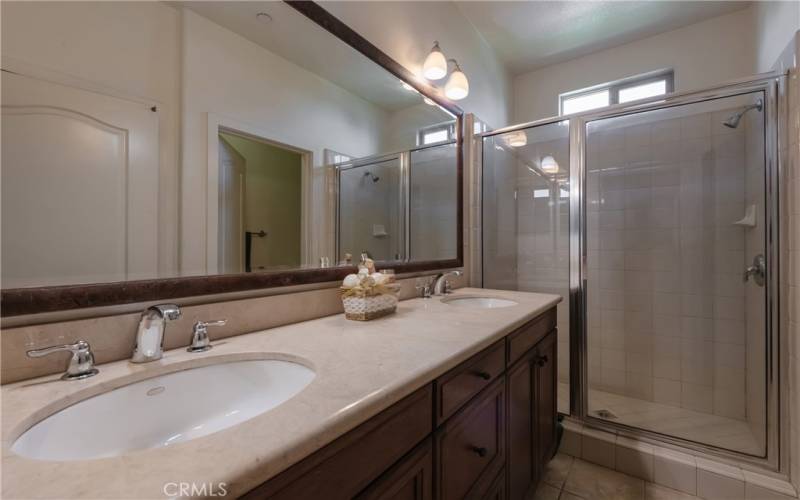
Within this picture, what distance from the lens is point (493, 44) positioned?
251cm

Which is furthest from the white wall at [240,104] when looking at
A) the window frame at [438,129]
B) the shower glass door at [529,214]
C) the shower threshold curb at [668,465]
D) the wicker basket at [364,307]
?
the shower threshold curb at [668,465]

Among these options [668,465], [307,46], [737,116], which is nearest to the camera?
[307,46]

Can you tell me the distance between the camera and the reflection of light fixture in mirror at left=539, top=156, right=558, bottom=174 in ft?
7.69

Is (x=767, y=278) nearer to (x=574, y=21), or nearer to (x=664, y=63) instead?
(x=664, y=63)

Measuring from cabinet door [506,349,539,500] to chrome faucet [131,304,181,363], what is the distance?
97cm

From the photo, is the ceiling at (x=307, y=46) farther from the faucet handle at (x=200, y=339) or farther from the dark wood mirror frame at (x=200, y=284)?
the faucet handle at (x=200, y=339)

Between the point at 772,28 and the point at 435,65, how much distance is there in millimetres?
1687

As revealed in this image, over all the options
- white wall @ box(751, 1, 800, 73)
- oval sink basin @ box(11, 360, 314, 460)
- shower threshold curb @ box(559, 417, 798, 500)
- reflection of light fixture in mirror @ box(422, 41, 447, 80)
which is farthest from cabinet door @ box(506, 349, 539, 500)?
white wall @ box(751, 1, 800, 73)

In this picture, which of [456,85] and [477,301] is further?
[456,85]

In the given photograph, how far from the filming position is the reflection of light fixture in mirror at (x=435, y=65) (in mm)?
1746

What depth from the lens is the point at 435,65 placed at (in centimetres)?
175

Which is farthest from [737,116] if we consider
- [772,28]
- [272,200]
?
[272,200]

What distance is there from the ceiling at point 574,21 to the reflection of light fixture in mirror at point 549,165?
2.87ft

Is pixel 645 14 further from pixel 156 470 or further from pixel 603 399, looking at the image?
pixel 156 470
